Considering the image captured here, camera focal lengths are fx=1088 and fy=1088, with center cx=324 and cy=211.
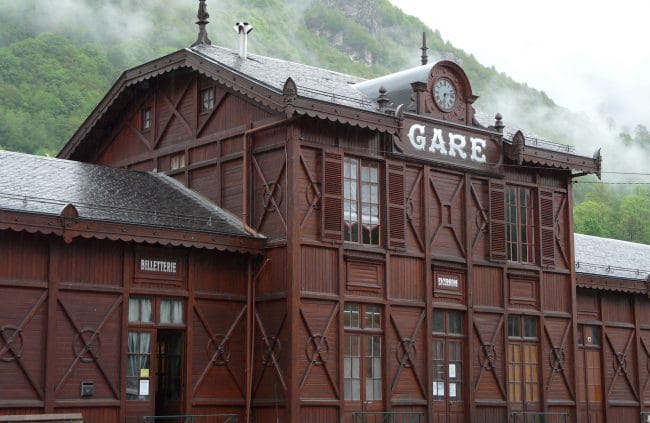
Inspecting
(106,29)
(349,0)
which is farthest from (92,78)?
(349,0)

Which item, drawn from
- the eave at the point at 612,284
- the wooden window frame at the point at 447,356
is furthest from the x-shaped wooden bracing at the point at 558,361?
the wooden window frame at the point at 447,356

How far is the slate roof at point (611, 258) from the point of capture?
3691 centimetres

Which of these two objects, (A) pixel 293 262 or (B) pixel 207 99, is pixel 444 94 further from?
(A) pixel 293 262

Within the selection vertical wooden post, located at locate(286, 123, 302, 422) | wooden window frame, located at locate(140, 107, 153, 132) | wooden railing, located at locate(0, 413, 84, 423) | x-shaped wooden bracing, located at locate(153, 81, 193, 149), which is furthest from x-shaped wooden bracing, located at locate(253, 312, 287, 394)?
wooden window frame, located at locate(140, 107, 153, 132)

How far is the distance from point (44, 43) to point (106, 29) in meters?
30.4

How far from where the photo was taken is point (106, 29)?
142750mm

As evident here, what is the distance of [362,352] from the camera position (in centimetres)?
2680

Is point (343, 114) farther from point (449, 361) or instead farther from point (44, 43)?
point (44, 43)

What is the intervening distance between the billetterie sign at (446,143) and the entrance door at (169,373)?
8.15 meters

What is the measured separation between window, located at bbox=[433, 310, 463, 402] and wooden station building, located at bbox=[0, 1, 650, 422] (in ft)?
0.17

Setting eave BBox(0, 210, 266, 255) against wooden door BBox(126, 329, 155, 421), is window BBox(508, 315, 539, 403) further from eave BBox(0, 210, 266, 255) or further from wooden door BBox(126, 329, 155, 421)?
wooden door BBox(126, 329, 155, 421)

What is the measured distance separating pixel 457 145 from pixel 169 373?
10.1 metres

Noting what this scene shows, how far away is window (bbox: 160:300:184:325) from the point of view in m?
24.8

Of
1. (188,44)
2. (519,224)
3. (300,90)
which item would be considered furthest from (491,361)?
(188,44)
